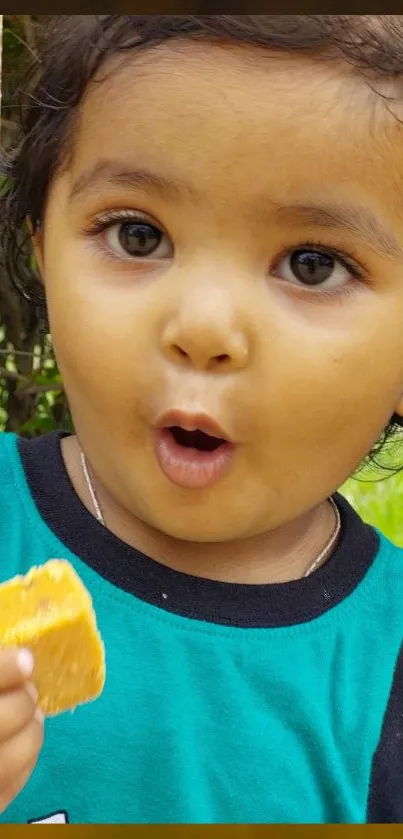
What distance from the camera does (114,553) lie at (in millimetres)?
911

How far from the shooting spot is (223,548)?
36.8 inches

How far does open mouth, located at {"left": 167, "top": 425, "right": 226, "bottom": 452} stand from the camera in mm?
778

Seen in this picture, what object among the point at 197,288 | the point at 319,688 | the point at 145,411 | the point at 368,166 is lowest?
the point at 319,688

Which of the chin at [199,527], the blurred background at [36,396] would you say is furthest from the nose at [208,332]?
the blurred background at [36,396]

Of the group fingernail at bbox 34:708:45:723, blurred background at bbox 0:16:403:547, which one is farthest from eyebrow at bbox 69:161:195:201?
blurred background at bbox 0:16:403:547

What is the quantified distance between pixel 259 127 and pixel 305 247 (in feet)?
0.31

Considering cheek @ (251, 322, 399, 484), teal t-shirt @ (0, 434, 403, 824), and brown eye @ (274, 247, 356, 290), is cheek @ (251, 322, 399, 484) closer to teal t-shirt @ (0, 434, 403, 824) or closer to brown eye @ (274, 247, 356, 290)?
brown eye @ (274, 247, 356, 290)

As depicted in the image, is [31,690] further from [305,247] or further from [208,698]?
[305,247]

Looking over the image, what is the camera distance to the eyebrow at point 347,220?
0.72 meters

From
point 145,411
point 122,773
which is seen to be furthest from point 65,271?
point 122,773

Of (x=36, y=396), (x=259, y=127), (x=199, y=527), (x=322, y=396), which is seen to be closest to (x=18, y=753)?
(x=199, y=527)

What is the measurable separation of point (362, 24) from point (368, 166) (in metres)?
0.10

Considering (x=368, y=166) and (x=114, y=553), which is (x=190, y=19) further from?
(x=114, y=553)

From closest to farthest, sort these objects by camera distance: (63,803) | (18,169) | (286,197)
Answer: (286,197) → (63,803) → (18,169)
